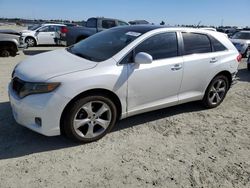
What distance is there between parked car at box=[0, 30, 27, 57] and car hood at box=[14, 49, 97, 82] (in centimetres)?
720

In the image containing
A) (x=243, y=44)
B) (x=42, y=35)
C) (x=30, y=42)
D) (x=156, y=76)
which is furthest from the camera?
(x=42, y=35)

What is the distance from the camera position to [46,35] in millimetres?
15938

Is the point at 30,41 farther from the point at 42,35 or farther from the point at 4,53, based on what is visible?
the point at 4,53

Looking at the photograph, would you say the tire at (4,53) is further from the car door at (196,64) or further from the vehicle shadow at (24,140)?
the car door at (196,64)

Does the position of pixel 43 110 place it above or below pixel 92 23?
below

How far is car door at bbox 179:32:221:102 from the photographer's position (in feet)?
15.4

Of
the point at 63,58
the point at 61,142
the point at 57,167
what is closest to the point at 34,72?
the point at 63,58

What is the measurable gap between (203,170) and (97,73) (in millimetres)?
1865

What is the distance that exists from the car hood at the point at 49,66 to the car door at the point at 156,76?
0.71m

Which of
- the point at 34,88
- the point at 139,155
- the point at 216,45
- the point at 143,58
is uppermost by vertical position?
the point at 216,45

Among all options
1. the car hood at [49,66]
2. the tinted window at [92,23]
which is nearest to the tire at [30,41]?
the tinted window at [92,23]

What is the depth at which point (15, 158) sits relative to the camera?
3428 mm

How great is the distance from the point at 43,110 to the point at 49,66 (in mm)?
727

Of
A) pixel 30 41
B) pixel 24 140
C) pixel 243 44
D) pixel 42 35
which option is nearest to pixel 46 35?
pixel 42 35
